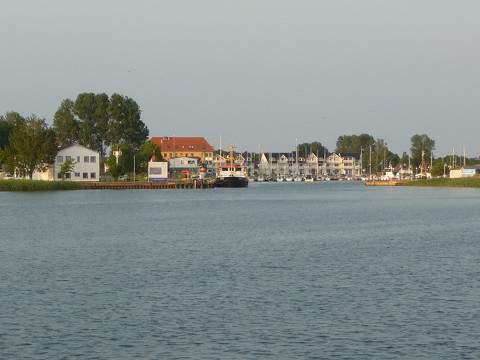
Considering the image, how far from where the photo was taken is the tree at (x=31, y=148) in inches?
6206

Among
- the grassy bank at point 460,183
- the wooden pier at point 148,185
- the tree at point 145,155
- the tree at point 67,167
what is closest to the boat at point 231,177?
the wooden pier at point 148,185

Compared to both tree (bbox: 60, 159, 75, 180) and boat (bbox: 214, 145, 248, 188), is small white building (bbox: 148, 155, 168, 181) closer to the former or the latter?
boat (bbox: 214, 145, 248, 188)

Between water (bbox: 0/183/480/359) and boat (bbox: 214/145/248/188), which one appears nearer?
water (bbox: 0/183/480/359)

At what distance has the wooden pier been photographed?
166m

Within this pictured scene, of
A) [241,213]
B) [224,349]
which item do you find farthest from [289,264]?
[241,213]

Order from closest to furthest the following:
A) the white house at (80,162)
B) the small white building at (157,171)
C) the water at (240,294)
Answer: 1. the water at (240,294)
2. the white house at (80,162)
3. the small white building at (157,171)

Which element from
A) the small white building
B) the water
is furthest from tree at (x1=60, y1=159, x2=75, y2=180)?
the water

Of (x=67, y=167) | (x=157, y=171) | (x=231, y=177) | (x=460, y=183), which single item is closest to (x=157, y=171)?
(x=157, y=171)

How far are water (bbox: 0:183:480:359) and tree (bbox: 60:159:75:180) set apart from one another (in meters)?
103

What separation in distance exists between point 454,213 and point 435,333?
6417 centimetres

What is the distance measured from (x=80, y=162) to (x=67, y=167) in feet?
20.9

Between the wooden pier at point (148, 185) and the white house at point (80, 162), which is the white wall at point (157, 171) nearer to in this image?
the wooden pier at point (148, 185)

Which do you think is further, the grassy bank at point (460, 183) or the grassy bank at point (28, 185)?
the grassy bank at point (460, 183)

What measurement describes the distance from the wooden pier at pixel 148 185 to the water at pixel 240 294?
4071 inches
